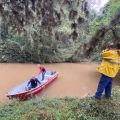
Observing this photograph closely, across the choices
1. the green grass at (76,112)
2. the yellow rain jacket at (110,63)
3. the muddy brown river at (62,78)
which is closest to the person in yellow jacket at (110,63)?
the yellow rain jacket at (110,63)

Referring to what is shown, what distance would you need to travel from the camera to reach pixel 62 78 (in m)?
20.8

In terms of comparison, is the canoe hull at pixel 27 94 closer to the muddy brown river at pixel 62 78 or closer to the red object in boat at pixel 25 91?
the red object in boat at pixel 25 91

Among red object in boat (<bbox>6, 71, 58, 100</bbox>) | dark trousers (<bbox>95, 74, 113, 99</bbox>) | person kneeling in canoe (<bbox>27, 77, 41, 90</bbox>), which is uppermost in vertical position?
dark trousers (<bbox>95, 74, 113, 99</bbox>)

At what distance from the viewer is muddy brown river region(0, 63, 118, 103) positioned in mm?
17422

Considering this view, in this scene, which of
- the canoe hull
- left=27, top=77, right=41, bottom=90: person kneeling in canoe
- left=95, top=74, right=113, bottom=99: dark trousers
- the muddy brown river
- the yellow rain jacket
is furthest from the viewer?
the muddy brown river

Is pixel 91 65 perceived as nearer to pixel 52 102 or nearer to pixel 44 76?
pixel 44 76

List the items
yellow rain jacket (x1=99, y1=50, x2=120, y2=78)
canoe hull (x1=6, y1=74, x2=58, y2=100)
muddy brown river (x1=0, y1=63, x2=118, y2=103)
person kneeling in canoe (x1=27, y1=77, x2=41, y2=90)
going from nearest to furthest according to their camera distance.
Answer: yellow rain jacket (x1=99, y1=50, x2=120, y2=78) < canoe hull (x1=6, y1=74, x2=58, y2=100) < person kneeling in canoe (x1=27, y1=77, x2=41, y2=90) < muddy brown river (x1=0, y1=63, x2=118, y2=103)

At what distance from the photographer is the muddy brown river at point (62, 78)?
17422mm

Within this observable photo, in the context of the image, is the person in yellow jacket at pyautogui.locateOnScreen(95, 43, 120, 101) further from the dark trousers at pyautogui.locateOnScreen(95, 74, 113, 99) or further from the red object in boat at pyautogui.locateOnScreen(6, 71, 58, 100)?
the red object in boat at pyautogui.locateOnScreen(6, 71, 58, 100)

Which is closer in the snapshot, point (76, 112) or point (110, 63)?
point (110, 63)

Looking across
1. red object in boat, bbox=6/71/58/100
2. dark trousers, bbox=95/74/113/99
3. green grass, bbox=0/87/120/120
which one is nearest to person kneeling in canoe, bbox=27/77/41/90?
red object in boat, bbox=6/71/58/100

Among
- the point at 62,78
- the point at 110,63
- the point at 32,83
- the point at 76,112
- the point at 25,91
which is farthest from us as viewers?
the point at 62,78

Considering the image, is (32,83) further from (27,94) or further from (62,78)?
(62,78)

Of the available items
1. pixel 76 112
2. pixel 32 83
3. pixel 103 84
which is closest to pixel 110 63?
pixel 103 84
